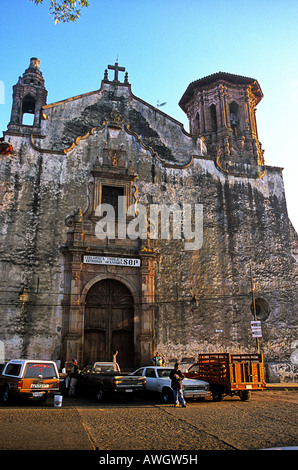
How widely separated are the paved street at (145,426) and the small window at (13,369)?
0.84 m

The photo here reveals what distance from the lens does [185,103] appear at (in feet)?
93.6

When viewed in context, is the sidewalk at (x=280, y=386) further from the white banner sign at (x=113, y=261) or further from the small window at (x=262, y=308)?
the white banner sign at (x=113, y=261)

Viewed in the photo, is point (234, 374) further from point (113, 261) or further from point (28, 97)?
point (28, 97)

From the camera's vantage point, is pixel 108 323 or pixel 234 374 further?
pixel 108 323

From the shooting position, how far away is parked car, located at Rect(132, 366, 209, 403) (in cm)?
1170

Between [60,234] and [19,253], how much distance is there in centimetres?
189

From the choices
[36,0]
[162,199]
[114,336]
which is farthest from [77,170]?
[36,0]

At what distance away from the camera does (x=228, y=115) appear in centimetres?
2467

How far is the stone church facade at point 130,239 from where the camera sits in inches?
639

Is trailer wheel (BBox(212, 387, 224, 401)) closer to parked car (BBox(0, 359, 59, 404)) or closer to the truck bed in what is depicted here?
the truck bed

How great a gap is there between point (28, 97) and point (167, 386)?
1673 centimetres

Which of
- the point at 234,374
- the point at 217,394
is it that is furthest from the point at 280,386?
the point at 234,374

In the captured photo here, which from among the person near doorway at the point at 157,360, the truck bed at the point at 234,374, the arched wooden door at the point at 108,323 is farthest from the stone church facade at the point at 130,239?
the truck bed at the point at 234,374
